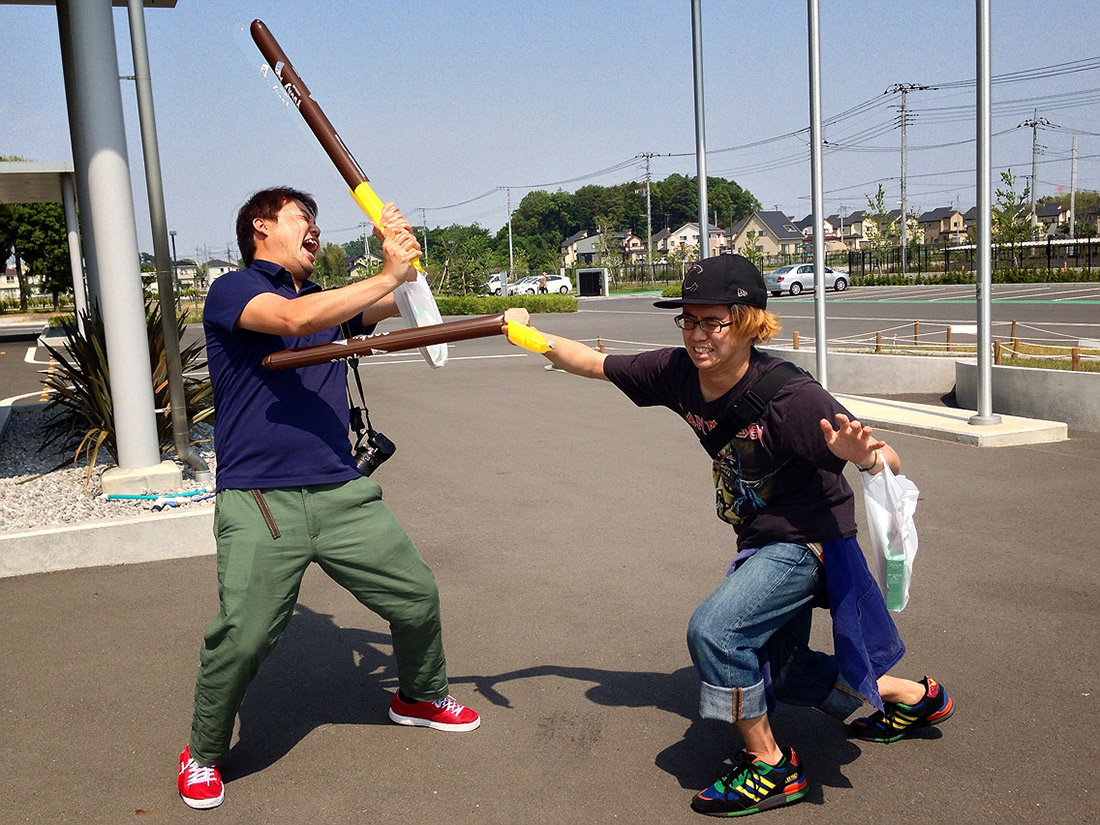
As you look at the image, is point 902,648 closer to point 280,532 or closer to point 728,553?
point 280,532

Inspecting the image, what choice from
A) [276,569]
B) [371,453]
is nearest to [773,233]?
[371,453]

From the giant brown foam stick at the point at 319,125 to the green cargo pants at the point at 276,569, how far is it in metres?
0.95

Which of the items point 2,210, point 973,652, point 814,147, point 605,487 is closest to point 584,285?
point 2,210

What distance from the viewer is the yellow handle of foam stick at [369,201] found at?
3527 millimetres

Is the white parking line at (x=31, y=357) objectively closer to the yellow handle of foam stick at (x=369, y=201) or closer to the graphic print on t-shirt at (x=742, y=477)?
the yellow handle of foam stick at (x=369, y=201)

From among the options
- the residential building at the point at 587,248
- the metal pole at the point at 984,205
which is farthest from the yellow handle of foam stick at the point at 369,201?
the residential building at the point at 587,248

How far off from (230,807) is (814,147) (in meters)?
11.2

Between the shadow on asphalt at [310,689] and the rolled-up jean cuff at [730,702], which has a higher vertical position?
the rolled-up jean cuff at [730,702]

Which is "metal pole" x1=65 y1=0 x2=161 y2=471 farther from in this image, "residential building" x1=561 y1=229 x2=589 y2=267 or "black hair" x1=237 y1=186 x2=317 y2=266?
"residential building" x1=561 y1=229 x2=589 y2=267

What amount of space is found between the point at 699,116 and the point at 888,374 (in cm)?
461

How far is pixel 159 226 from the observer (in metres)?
8.29

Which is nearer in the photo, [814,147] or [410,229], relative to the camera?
[410,229]

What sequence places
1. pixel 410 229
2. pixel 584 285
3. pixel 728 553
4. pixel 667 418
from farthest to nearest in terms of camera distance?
1. pixel 584 285
2. pixel 667 418
3. pixel 728 553
4. pixel 410 229

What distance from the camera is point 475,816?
3.39m
